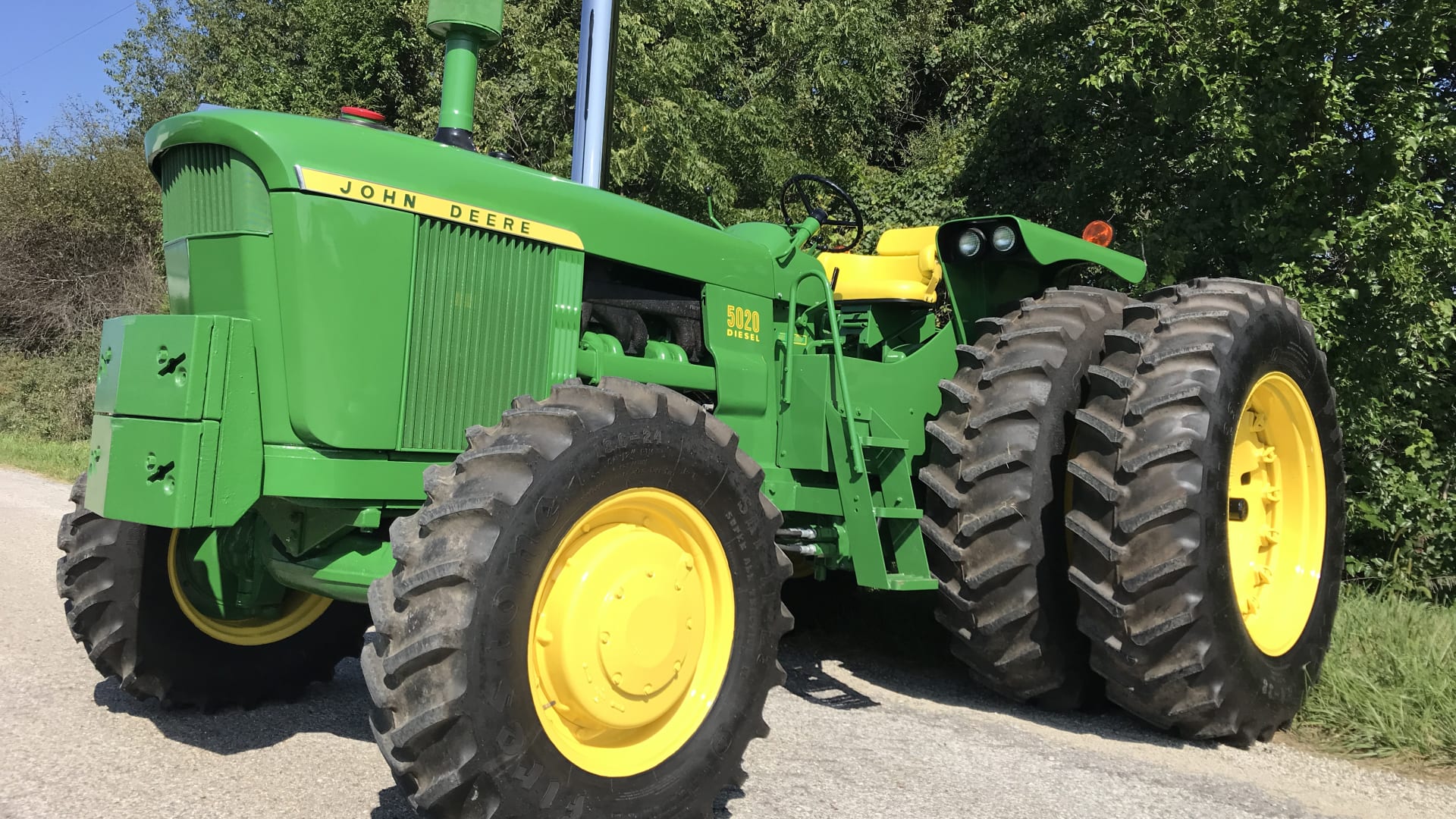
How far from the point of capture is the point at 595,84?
19.0 feet

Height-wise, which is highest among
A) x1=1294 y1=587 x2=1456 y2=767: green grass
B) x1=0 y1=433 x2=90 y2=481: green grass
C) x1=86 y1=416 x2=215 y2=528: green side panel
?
x1=86 y1=416 x2=215 y2=528: green side panel

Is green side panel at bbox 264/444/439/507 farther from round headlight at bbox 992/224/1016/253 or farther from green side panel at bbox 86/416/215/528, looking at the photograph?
round headlight at bbox 992/224/1016/253

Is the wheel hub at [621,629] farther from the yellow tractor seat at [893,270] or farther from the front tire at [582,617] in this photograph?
the yellow tractor seat at [893,270]

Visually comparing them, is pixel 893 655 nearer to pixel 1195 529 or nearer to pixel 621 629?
pixel 1195 529

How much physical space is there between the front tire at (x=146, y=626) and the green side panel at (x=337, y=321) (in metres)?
1.07

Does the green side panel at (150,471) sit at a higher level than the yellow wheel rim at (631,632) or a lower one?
higher

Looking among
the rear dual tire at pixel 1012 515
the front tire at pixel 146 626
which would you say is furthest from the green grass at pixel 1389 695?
the front tire at pixel 146 626

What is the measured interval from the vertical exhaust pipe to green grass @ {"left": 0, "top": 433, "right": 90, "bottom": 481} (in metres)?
9.05

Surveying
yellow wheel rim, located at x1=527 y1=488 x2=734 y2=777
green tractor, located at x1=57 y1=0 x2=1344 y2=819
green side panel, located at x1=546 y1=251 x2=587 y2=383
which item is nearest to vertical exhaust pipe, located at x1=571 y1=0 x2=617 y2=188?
green tractor, located at x1=57 y1=0 x2=1344 y2=819

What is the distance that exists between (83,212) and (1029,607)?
23.9m

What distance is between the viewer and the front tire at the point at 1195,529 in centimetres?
377

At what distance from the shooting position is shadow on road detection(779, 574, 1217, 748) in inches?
168

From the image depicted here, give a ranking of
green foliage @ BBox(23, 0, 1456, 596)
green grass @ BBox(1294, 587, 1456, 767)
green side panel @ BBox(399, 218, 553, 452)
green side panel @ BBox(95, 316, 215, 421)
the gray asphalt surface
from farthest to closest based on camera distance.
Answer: green foliage @ BBox(23, 0, 1456, 596) < green grass @ BBox(1294, 587, 1456, 767) < green side panel @ BBox(399, 218, 553, 452) < the gray asphalt surface < green side panel @ BBox(95, 316, 215, 421)

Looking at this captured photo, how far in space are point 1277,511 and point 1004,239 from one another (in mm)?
1635
